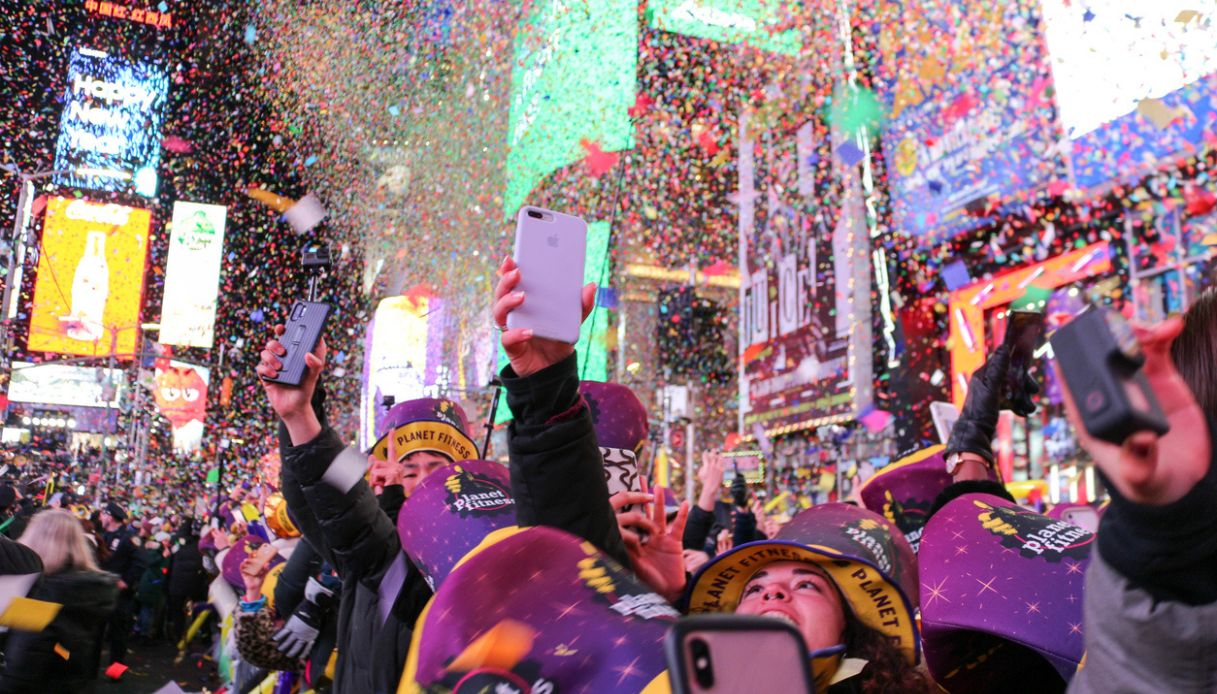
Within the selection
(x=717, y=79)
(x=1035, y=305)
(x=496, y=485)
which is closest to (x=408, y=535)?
(x=496, y=485)

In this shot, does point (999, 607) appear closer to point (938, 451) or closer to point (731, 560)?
point (731, 560)

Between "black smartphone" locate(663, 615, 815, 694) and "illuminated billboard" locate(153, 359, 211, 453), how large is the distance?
34.7 meters

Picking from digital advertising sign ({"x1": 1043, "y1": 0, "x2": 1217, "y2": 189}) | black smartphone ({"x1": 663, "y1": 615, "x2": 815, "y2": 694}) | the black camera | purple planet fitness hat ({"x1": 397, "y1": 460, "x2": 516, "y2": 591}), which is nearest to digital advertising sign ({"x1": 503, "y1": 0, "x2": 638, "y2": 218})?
digital advertising sign ({"x1": 1043, "y1": 0, "x2": 1217, "y2": 189})

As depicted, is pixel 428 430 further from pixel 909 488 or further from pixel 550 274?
pixel 550 274

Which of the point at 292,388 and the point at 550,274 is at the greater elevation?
the point at 550,274

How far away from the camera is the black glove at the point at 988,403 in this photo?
270cm

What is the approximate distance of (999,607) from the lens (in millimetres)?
1677

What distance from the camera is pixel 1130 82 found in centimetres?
1027

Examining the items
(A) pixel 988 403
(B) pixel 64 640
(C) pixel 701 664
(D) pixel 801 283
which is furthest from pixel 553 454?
(D) pixel 801 283

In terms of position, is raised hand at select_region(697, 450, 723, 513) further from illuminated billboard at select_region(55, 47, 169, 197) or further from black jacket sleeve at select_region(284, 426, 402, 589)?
illuminated billboard at select_region(55, 47, 169, 197)

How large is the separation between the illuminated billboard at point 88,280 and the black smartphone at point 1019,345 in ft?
86.9

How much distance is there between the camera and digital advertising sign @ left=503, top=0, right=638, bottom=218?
27.7 meters

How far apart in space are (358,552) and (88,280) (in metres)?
26.6

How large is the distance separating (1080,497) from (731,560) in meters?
9.63
